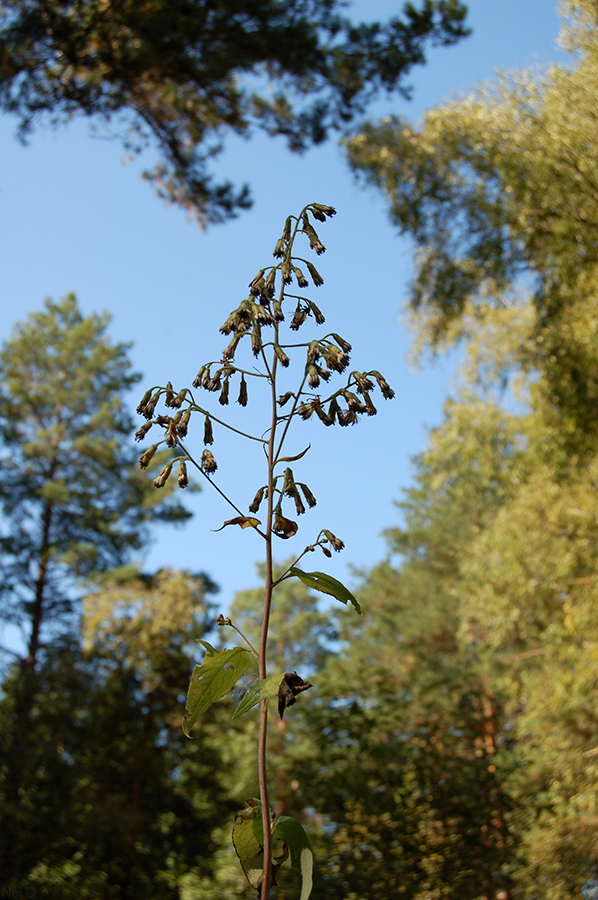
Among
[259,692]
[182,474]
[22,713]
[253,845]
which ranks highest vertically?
[22,713]

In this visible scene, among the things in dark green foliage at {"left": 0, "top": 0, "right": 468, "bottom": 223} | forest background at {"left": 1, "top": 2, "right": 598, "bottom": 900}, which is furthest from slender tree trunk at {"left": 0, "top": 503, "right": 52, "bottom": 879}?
dark green foliage at {"left": 0, "top": 0, "right": 468, "bottom": 223}

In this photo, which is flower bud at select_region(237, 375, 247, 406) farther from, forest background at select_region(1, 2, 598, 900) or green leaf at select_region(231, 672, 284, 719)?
forest background at select_region(1, 2, 598, 900)

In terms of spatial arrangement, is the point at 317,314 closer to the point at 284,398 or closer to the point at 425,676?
the point at 284,398

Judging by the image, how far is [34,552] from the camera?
10852 mm

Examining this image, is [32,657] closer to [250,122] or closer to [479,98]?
[250,122]

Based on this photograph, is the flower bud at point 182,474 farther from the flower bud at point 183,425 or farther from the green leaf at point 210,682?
the green leaf at point 210,682

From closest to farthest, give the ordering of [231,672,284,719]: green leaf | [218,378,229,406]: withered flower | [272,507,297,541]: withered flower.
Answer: [231,672,284,719]: green leaf
[272,507,297,541]: withered flower
[218,378,229,406]: withered flower

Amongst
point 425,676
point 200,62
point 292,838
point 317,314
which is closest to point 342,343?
point 317,314

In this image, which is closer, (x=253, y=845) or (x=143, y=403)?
(x=253, y=845)

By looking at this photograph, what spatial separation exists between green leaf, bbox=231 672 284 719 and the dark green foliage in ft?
20.4

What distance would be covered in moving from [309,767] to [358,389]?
5.54m

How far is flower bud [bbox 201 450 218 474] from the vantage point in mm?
970

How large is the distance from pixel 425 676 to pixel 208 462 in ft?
41.1

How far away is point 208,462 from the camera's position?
3.19ft
